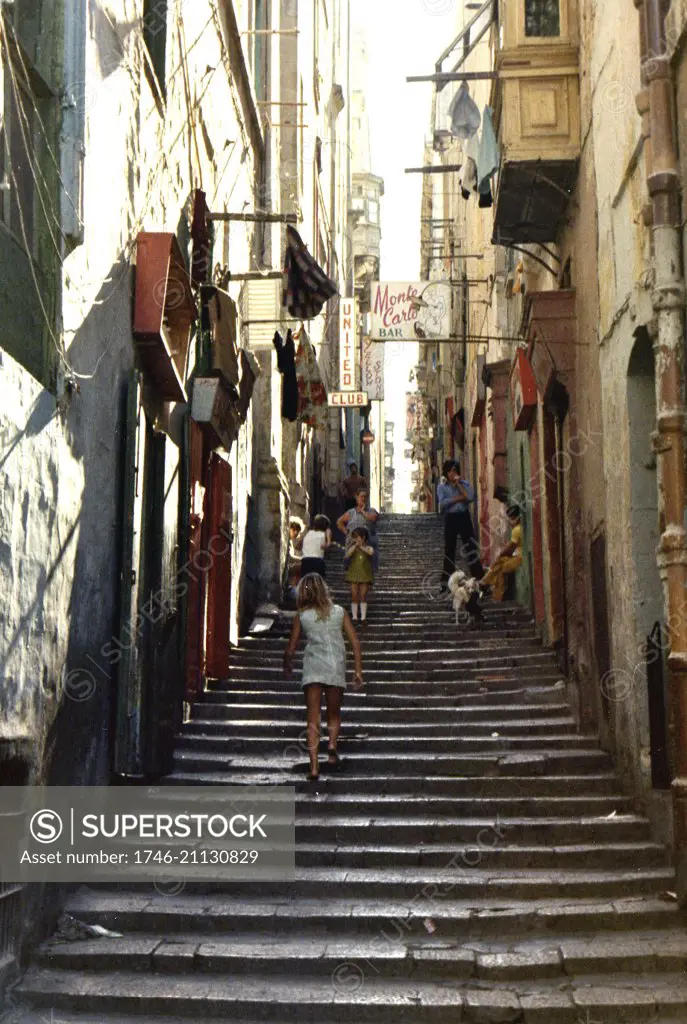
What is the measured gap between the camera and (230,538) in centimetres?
1401

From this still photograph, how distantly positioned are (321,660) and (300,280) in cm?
817

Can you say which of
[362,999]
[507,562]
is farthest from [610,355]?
[507,562]

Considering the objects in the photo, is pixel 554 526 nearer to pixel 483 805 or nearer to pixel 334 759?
pixel 334 759

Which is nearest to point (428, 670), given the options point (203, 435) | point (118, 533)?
point (203, 435)

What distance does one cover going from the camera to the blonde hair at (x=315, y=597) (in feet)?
33.6

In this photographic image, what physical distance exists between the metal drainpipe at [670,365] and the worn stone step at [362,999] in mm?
1248

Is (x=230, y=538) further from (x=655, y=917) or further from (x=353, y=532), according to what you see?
(x=655, y=917)

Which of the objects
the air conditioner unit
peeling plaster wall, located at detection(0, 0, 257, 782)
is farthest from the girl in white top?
peeling plaster wall, located at detection(0, 0, 257, 782)

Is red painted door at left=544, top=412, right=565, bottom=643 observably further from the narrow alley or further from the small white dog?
the small white dog

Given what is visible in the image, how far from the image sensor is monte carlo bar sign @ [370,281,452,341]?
81.6 feet

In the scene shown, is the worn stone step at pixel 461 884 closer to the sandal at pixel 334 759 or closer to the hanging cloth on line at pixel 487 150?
the sandal at pixel 334 759

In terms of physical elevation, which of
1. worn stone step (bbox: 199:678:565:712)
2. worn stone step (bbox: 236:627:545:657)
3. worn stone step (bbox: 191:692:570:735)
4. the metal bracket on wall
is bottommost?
worn stone step (bbox: 191:692:570:735)

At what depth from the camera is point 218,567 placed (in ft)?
44.6

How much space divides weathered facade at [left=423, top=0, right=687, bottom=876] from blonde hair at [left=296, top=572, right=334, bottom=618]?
231 centimetres
